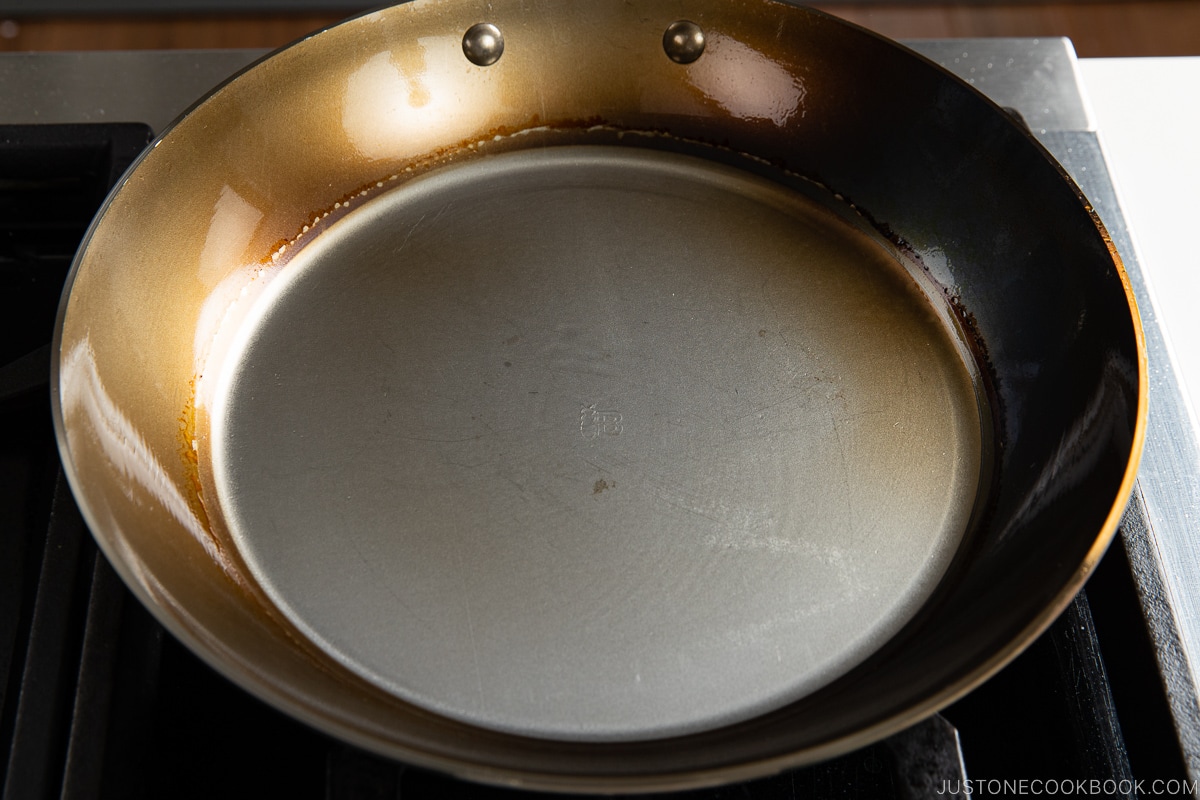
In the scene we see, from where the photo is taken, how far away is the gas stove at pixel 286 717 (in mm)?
403

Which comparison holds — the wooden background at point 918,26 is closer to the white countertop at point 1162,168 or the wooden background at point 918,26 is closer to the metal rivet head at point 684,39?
the white countertop at point 1162,168

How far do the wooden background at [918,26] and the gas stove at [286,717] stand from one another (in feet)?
2.44

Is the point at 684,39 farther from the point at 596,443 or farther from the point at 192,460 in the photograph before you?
the point at 192,460

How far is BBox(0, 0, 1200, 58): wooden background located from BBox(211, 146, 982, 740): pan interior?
0.76m

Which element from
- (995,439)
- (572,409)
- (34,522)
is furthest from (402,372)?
(995,439)

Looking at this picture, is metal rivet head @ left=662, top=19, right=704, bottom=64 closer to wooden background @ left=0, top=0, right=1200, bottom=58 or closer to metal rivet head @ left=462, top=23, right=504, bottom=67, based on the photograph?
metal rivet head @ left=462, top=23, right=504, bottom=67

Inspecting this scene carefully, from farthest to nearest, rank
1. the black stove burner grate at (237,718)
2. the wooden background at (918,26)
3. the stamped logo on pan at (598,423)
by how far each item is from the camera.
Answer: the wooden background at (918,26) < the stamped logo on pan at (598,423) < the black stove burner grate at (237,718)

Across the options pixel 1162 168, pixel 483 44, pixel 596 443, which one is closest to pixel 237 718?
pixel 596 443

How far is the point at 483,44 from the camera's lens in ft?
1.94

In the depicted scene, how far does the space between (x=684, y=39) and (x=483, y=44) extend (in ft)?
0.41

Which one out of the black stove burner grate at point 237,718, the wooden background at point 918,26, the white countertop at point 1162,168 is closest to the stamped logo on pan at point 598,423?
the black stove burner grate at point 237,718

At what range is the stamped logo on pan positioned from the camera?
1.69 feet

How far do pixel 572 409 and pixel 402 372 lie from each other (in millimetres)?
97

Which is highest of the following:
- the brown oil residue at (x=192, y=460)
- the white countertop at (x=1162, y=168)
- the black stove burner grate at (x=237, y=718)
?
the white countertop at (x=1162, y=168)
